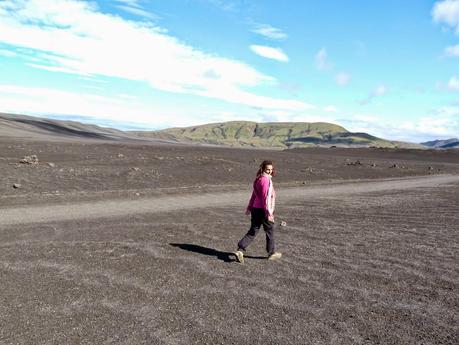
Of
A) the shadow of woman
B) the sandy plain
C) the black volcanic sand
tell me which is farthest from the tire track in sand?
the shadow of woman

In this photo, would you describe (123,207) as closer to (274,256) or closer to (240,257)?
(240,257)

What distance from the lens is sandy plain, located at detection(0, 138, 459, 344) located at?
5.93 m

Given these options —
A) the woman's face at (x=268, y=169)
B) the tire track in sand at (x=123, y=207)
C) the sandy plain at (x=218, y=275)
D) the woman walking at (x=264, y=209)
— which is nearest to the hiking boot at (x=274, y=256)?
the woman walking at (x=264, y=209)

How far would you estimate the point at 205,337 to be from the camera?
18.8ft

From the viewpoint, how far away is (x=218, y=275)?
8117 millimetres

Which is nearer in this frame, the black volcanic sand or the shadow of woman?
the shadow of woman

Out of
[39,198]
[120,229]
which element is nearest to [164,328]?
[120,229]

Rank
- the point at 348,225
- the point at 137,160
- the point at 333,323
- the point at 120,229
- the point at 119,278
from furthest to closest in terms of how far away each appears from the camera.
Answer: the point at 137,160, the point at 348,225, the point at 120,229, the point at 119,278, the point at 333,323

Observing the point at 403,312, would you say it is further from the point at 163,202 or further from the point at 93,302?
the point at 163,202

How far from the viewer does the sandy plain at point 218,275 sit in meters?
5.93

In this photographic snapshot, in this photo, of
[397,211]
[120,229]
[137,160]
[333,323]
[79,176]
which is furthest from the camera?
[137,160]

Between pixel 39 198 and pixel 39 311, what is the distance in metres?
12.2

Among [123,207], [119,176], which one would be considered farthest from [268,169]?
[119,176]

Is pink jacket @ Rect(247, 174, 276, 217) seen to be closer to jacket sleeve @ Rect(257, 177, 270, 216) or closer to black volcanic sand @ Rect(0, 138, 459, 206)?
jacket sleeve @ Rect(257, 177, 270, 216)
